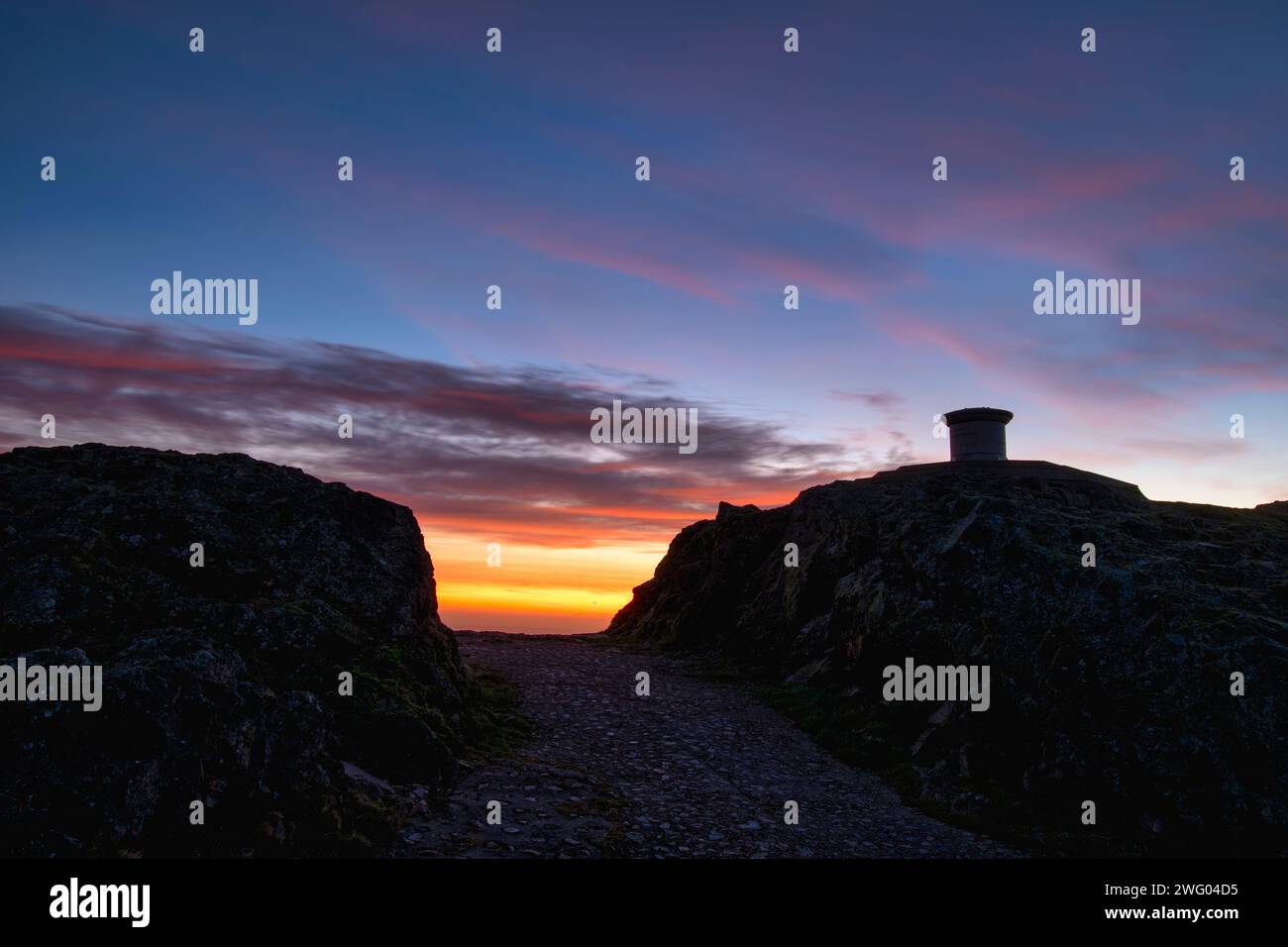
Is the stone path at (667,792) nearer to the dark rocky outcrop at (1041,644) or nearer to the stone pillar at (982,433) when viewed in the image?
the dark rocky outcrop at (1041,644)

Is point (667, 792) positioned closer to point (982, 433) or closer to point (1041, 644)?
point (1041, 644)

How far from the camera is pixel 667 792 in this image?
16.0 metres

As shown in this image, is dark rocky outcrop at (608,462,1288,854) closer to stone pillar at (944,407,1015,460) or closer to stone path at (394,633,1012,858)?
stone path at (394,633,1012,858)

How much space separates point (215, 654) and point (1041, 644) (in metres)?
19.7

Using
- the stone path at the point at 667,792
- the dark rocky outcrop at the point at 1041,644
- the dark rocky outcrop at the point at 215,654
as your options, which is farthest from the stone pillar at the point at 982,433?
the dark rocky outcrop at the point at 215,654

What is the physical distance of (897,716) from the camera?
70.2 ft

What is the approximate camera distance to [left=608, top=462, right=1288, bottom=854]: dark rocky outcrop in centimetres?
1592

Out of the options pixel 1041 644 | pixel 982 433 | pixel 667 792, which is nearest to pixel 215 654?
pixel 667 792

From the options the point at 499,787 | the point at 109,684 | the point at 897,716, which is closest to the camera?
the point at 109,684

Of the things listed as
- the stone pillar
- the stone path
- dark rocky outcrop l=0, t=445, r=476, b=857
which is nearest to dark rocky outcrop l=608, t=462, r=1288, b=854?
the stone path

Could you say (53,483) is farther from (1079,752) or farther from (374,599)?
(1079,752)
